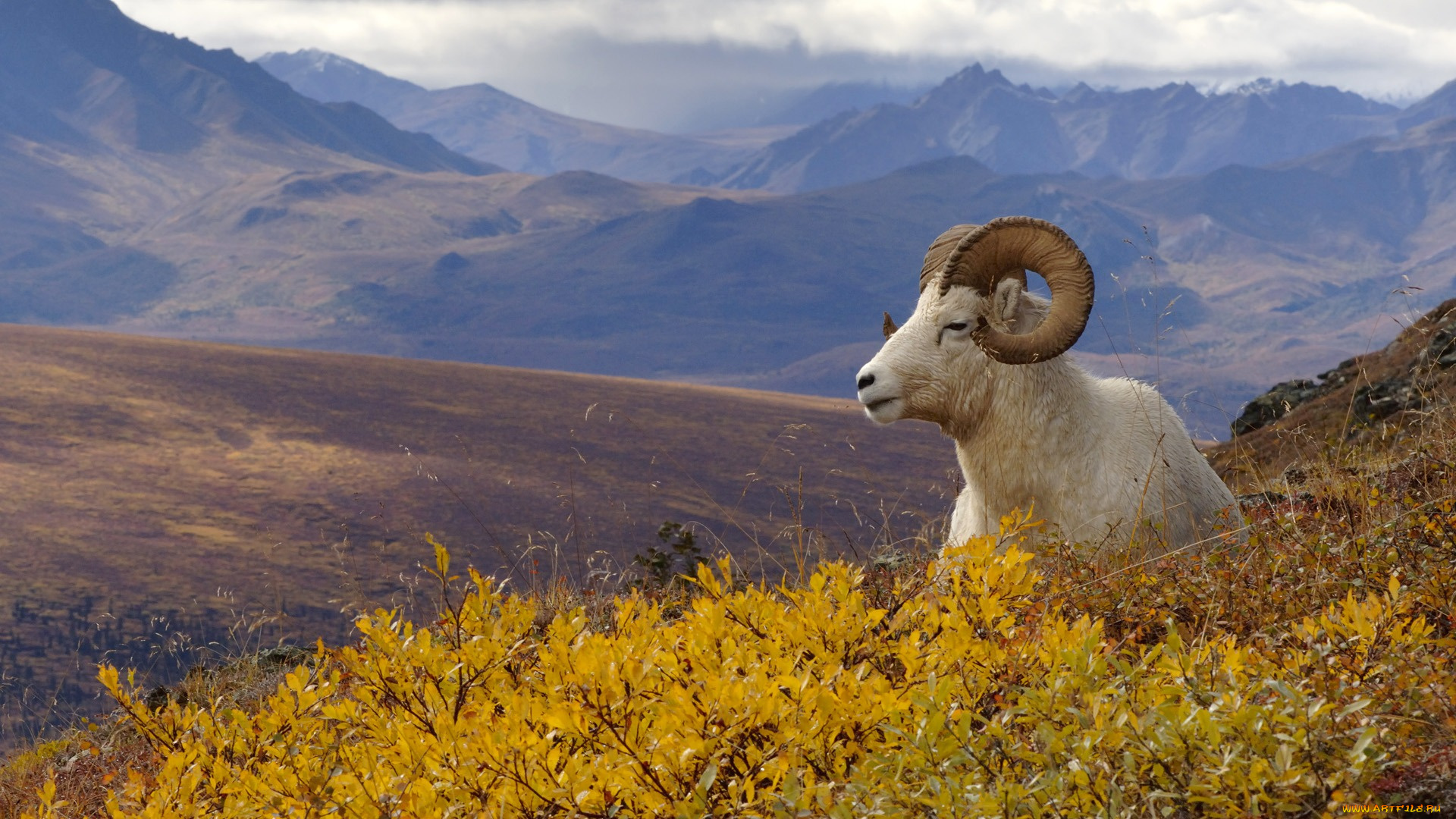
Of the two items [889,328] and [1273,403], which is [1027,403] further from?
[1273,403]

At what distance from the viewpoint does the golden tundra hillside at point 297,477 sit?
28828 mm

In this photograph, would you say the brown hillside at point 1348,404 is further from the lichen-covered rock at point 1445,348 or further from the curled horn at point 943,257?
the curled horn at point 943,257

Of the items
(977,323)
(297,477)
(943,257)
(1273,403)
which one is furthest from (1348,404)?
(297,477)

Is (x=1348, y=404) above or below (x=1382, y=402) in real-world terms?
below

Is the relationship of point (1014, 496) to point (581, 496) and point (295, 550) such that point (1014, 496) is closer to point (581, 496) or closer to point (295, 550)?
point (295, 550)

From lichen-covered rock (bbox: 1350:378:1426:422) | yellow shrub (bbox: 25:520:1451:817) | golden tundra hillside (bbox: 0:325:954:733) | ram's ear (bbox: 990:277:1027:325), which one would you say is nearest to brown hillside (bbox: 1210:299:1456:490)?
lichen-covered rock (bbox: 1350:378:1426:422)

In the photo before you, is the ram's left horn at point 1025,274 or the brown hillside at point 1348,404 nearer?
the ram's left horn at point 1025,274

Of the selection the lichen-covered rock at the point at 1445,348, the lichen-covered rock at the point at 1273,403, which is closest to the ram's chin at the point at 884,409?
the lichen-covered rock at the point at 1445,348

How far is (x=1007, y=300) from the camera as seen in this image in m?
6.06

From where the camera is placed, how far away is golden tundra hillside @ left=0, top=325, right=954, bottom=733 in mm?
28828

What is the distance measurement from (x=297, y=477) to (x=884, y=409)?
45.6 m

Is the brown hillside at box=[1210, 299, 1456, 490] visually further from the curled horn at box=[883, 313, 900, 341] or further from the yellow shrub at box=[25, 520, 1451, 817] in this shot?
the yellow shrub at box=[25, 520, 1451, 817]

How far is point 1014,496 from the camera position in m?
5.78

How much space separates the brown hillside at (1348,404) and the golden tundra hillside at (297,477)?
559cm
